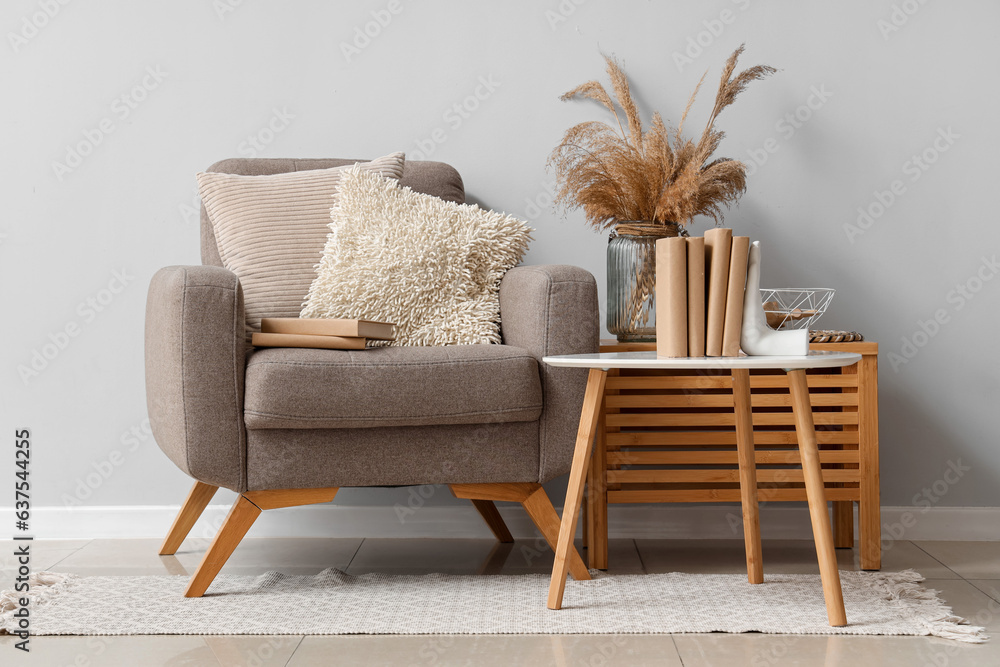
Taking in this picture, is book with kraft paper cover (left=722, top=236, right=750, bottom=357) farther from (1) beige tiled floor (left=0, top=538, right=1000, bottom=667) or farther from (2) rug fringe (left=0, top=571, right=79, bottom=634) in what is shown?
(2) rug fringe (left=0, top=571, right=79, bottom=634)

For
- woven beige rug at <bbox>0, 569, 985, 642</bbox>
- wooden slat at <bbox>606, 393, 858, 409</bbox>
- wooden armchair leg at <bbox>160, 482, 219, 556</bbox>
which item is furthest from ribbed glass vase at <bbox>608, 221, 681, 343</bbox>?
wooden armchair leg at <bbox>160, 482, 219, 556</bbox>

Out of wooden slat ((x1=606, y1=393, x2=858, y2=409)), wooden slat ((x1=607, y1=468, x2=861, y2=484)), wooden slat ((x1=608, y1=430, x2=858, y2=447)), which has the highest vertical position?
wooden slat ((x1=606, y1=393, x2=858, y2=409))

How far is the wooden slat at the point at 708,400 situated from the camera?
1.82 metres

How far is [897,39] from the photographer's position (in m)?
2.18

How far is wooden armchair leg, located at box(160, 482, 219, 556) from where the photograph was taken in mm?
1895

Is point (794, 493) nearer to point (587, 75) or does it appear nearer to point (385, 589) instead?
point (385, 589)

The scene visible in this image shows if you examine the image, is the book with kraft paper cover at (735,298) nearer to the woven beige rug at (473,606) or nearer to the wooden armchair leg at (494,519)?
the woven beige rug at (473,606)

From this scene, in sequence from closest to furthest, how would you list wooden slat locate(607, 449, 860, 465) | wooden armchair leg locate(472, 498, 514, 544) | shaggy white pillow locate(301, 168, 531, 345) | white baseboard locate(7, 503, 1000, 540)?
shaggy white pillow locate(301, 168, 531, 345), wooden slat locate(607, 449, 860, 465), wooden armchair leg locate(472, 498, 514, 544), white baseboard locate(7, 503, 1000, 540)

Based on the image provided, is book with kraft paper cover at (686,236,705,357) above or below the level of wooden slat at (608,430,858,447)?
above

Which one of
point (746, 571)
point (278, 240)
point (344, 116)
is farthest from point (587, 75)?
point (746, 571)

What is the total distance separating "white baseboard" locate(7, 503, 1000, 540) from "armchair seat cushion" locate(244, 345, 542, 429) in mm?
742

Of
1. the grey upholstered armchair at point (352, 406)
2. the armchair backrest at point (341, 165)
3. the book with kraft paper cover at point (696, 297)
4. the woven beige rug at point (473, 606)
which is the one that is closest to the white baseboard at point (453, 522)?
the woven beige rug at point (473, 606)

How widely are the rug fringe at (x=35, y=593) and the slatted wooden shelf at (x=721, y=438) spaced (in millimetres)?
1080

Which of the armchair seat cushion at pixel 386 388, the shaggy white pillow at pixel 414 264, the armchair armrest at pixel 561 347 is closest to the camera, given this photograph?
the armchair seat cushion at pixel 386 388
